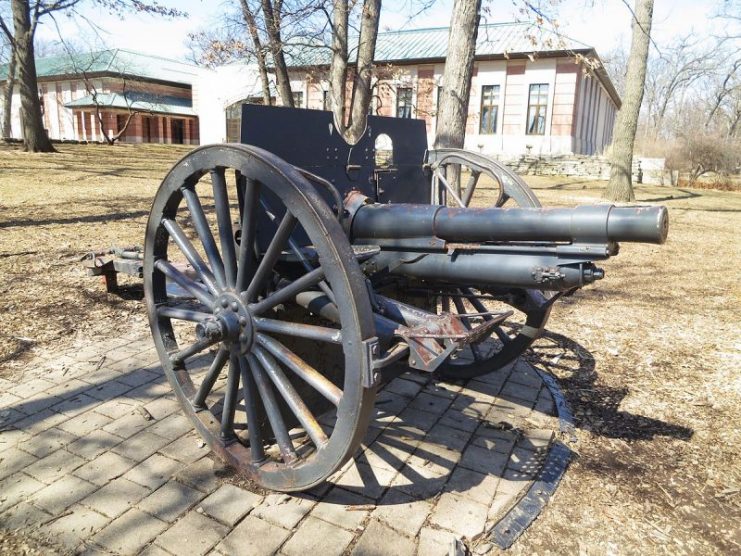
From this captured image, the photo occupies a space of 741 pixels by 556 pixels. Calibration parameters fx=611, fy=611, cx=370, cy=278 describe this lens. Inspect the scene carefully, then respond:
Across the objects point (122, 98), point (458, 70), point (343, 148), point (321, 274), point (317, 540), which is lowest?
point (317, 540)

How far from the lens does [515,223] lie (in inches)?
94.6

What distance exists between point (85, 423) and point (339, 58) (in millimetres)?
8346

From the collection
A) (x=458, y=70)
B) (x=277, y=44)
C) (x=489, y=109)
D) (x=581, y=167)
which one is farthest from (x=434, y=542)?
(x=489, y=109)

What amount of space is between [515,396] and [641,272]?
4609 mm

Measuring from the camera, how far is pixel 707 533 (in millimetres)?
2615

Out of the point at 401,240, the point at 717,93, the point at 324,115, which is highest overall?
the point at 717,93

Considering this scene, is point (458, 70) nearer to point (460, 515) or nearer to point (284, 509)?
point (460, 515)

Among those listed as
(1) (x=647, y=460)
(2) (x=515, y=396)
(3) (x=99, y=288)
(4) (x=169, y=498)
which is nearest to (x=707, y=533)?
(1) (x=647, y=460)

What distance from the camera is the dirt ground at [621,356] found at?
8.78ft

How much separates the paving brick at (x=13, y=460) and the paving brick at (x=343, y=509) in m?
1.42

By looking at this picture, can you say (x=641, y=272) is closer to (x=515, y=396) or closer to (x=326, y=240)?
(x=515, y=396)

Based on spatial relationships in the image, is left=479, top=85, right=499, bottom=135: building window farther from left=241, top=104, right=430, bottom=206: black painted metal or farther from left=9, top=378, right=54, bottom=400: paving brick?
left=9, top=378, right=54, bottom=400: paving brick

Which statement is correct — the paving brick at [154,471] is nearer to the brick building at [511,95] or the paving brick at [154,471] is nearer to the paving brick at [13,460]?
the paving brick at [13,460]

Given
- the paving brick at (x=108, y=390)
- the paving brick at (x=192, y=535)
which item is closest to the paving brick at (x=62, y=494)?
the paving brick at (x=192, y=535)
